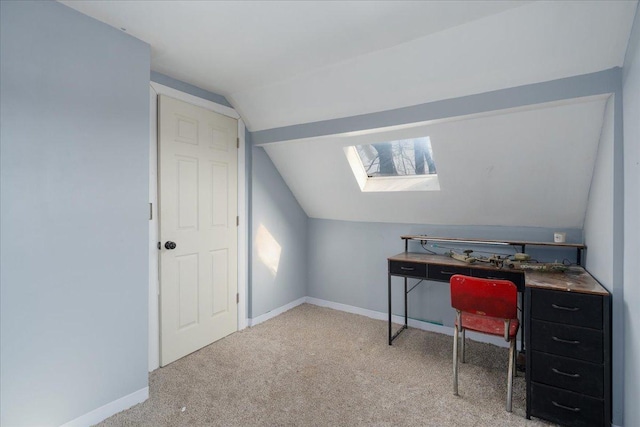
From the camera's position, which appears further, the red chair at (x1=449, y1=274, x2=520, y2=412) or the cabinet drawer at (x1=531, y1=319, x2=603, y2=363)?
the red chair at (x1=449, y1=274, x2=520, y2=412)

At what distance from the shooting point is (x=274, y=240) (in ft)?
11.9

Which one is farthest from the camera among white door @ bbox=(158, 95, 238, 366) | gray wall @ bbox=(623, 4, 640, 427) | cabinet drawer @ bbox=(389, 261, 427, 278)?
cabinet drawer @ bbox=(389, 261, 427, 278)

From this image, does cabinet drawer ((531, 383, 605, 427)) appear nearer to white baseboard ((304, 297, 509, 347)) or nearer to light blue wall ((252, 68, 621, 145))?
white baseboard ((304, 297, 509, 347))

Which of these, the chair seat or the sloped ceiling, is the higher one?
the sloped ceiling

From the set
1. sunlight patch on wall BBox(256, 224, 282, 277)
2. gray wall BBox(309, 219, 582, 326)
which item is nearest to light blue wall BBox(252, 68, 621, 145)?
sunlight patch on wall BBox(256, 224, 282, 277)

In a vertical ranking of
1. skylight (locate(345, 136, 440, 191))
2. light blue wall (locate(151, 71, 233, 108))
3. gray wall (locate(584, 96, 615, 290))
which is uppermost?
light blue wall (locate(151, 71, 233, 108))

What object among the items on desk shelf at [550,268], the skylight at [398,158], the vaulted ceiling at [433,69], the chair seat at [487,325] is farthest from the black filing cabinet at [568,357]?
the skylight at [398,158]

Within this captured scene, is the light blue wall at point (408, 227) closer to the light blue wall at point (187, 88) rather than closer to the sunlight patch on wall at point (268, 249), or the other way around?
the light blue wall at point (187, 88)

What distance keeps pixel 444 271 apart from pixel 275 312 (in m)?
1.94

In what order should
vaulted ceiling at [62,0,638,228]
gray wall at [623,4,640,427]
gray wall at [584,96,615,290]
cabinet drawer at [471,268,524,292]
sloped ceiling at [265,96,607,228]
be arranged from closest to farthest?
Answer: gray wall at [623,4,640,427], vaulted ceiling at [62,0,638,228], gray wall at [584,96,615,290], sloped ceiling at [265,96,607,228], cabinet drawer at [471,268,524,292]

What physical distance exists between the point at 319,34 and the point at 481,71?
3.43ft

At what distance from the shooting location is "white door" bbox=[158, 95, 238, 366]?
2.55m

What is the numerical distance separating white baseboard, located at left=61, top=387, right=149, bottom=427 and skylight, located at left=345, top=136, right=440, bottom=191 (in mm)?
2473

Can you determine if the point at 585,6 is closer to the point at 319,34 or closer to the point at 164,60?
the point at 319,34
